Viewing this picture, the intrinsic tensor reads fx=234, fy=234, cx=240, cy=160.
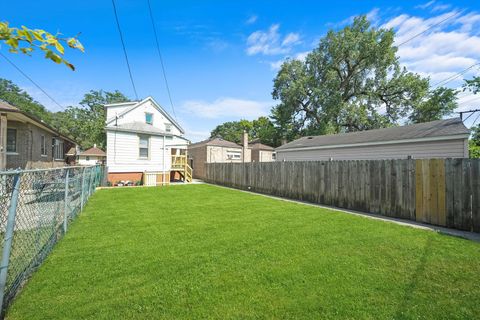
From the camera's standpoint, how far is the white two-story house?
615 inches

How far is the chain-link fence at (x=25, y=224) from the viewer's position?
2.49m

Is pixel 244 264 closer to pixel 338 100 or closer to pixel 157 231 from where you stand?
pixel 157 231

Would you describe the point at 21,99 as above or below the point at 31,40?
above

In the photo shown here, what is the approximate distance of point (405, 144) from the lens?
41.9ft

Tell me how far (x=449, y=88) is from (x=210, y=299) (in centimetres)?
3049

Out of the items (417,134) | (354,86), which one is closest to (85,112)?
(354,86)

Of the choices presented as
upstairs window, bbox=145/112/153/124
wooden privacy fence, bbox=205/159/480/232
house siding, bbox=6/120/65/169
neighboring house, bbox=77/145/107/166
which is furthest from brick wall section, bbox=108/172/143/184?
neighboring house, bbox=77/145/107/166

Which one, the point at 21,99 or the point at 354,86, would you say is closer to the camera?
the point at 354,86

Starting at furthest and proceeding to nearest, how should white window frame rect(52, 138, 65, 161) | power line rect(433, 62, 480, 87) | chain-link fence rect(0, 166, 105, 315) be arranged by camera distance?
white window frame rect(52, 138, 65, 161) < power line rect(433, 62, 480, 87) < chain-link fence rect(0, 166, 105, 315)

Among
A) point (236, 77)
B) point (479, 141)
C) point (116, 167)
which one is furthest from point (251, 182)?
point (479, 141)

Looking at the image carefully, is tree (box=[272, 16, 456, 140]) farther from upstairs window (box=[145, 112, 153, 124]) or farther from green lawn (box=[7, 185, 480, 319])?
green lawn (box=[7, 185, 480, 319])

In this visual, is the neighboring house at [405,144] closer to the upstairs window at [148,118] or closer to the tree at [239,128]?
the upstairs window at [148,118]

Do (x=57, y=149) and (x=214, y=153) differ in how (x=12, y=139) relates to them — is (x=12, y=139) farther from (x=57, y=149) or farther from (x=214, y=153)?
(x=214, y=153)

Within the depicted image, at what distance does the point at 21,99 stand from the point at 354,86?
6854cm
